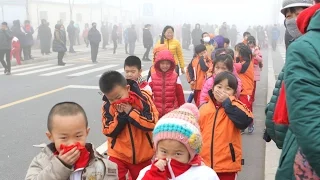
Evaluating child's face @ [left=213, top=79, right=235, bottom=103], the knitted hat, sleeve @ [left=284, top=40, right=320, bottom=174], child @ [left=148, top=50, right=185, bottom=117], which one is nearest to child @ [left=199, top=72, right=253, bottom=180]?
child's face @ [left=213, top=79, right=235, bottom=103]

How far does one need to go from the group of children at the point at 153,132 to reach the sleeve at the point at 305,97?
0.78 meters

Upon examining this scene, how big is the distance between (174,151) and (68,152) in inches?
22.7

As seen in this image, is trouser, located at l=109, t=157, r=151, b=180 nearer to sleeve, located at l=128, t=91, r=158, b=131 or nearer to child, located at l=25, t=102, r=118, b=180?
sleeve, located at l=128, t=91, r=158, b=131

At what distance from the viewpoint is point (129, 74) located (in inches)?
175

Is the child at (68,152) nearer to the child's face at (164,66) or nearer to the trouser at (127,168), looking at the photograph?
the trouser at (127,168)

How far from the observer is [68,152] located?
6.91 feet

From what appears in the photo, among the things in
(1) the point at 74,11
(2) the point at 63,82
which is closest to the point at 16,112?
(2) the point at 63,82

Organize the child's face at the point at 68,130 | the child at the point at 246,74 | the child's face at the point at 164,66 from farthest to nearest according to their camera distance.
A: the child at the point at 246,74 → the child's face at the point at 164,66 → the child's face at the point at 68,130

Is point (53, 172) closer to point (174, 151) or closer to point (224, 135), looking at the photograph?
point (174, 151)

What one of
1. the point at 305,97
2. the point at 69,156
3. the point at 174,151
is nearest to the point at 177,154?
the point at 174,151

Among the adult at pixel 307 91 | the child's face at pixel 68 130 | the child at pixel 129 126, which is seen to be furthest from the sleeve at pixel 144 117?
the adult at pixel 307 91

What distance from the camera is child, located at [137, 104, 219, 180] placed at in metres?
2.29

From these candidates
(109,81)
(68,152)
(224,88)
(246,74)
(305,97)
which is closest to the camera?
(305,97)

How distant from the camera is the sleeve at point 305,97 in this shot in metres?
1.64
